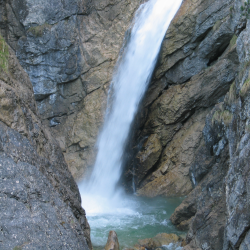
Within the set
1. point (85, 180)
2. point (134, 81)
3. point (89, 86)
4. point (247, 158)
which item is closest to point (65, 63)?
point (89, 86)

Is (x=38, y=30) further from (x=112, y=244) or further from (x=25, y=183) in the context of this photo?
(x=25, y=183)

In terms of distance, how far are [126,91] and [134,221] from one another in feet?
21.7

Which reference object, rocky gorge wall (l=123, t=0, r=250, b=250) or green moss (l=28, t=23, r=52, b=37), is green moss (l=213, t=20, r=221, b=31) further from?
green moss (l=28, t=23, r=52, b=37)

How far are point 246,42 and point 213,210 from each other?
396 cm

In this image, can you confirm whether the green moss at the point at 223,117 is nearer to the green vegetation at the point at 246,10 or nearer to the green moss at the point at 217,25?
the green vegetation at the point at 246,10

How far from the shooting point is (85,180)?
47.2ft

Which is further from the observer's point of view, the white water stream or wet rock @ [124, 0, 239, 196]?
the white water stream

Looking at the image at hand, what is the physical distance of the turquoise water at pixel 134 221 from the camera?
8.82 meters

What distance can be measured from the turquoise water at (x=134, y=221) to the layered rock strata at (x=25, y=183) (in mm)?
4003

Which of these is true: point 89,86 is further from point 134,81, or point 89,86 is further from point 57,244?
point 57,244

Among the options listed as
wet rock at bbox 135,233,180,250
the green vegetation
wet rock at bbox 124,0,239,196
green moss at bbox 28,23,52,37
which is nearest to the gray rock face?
the green vegetation

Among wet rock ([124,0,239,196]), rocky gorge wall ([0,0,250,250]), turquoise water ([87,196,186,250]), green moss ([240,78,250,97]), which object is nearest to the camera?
rocky gorge wall ([0,0,250,250])

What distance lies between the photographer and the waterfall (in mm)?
13630

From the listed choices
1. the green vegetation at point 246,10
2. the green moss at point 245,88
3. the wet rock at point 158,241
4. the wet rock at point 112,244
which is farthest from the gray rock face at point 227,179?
the wet rock at point 112,244
